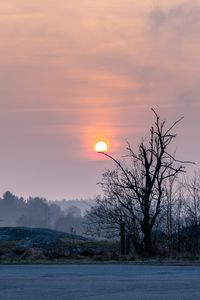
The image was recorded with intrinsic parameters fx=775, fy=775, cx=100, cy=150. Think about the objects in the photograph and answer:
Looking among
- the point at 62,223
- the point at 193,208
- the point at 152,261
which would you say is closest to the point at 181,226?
the point at 193,208

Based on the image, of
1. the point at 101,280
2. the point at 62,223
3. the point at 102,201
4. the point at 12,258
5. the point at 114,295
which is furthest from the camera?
the point at 62,223

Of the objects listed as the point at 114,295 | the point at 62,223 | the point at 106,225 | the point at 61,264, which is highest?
the point at 62,223

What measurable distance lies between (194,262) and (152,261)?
61.5 inches

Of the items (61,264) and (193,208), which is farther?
(193,208)

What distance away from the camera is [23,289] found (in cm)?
1738

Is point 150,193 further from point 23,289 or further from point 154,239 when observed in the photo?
point 23,289

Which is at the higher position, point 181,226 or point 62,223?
point 62,223

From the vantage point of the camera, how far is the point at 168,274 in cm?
2164

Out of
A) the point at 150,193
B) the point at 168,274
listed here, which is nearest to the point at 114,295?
the point at 168,274

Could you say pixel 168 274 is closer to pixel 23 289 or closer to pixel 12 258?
pixel 23 289

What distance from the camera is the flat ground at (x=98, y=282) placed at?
16.1 meters

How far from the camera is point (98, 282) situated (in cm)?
1898

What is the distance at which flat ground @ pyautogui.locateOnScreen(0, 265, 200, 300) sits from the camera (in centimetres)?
1606

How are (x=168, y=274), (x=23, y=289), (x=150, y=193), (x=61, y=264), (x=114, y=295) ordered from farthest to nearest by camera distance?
(x=150, y=193) < (x=61, y=264) < (x=168, y=274) < (x=23, y=289) < (x=114, y=295)
